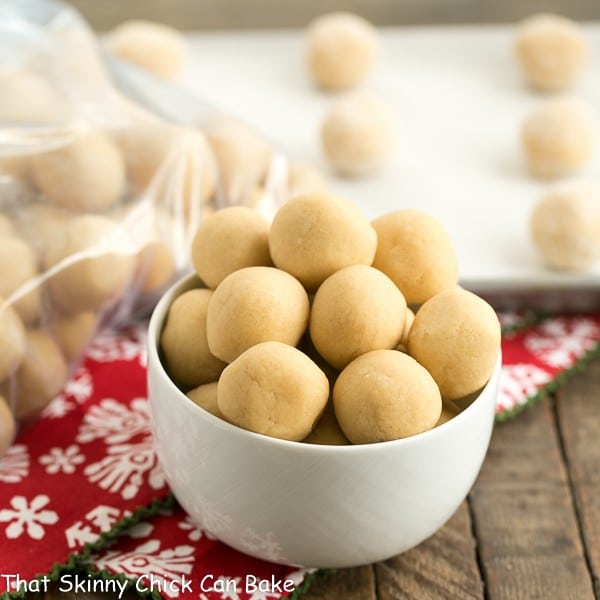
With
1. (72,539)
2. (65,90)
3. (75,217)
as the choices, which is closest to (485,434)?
(72,539)

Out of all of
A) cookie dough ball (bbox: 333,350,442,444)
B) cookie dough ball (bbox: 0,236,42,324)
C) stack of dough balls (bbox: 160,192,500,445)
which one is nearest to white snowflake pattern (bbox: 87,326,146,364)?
cookie dough ball (bbox: 0,236,42,324)

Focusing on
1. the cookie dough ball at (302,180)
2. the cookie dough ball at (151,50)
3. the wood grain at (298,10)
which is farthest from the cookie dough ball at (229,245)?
the wood grain at (298,10)

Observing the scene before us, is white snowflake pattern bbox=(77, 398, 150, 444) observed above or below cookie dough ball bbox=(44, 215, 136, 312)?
below

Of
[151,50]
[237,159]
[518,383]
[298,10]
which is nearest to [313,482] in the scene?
[518,383]

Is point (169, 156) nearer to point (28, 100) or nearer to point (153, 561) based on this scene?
point (28, 100)

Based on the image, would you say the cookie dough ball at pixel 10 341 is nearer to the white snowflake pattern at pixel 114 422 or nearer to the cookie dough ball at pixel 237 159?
the white snowflake pattern at pixel 114 422

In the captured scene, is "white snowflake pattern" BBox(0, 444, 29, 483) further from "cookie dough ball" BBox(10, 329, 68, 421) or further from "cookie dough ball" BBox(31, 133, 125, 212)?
"cookie dough ball" BBox(31, 133, 125, 212)
